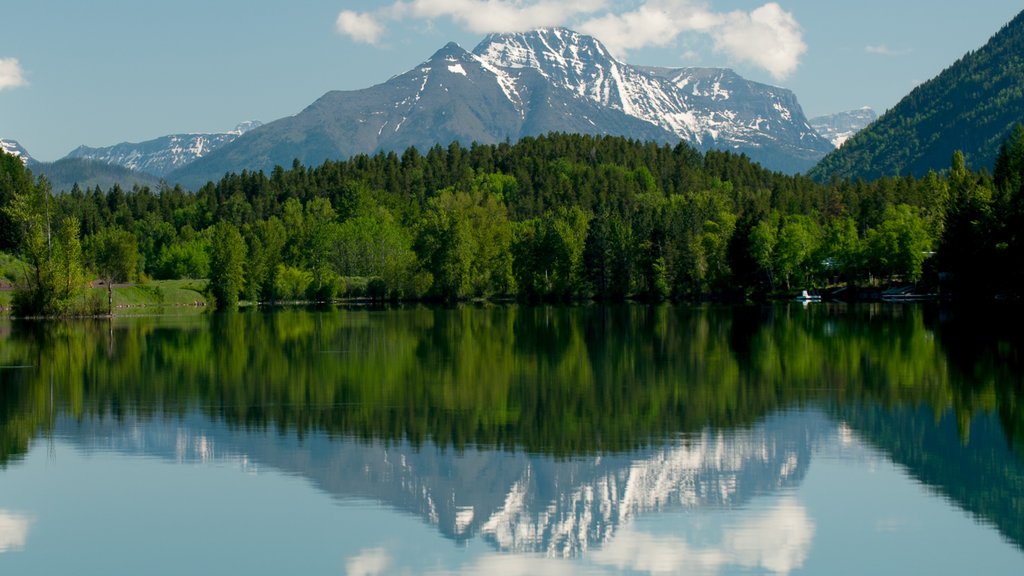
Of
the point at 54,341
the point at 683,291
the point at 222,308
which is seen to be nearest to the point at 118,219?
the point at 222,308

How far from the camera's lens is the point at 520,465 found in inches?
935

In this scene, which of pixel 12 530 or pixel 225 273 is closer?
pixel 12 530

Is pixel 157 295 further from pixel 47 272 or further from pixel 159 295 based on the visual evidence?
pixel 47 272

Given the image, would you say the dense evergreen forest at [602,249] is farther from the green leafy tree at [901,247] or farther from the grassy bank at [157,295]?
the grassy bank at [157,295]

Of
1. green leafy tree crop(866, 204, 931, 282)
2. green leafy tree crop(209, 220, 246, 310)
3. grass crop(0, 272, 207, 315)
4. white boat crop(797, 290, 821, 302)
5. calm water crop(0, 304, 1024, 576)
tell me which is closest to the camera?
calm water crop(0, 304, 1024, 576)

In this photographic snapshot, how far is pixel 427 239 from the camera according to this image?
145 m

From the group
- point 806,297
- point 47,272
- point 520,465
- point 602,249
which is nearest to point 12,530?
point 520,465

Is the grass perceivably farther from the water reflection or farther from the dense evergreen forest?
the water reflection

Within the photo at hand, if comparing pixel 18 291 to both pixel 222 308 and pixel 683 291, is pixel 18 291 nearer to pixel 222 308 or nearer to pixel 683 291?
pixel 222 308

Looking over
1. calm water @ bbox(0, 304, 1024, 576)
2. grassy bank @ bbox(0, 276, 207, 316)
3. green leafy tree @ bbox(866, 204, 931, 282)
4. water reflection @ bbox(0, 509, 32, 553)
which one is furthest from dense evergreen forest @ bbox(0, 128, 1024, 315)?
water reflection @ bbox(0, 509, 32, 553)

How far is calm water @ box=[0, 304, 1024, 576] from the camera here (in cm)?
1781

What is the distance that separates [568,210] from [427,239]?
2874 cm

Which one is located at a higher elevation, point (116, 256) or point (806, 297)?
point (116, 256)

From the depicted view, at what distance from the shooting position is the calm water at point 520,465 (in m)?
17.8
